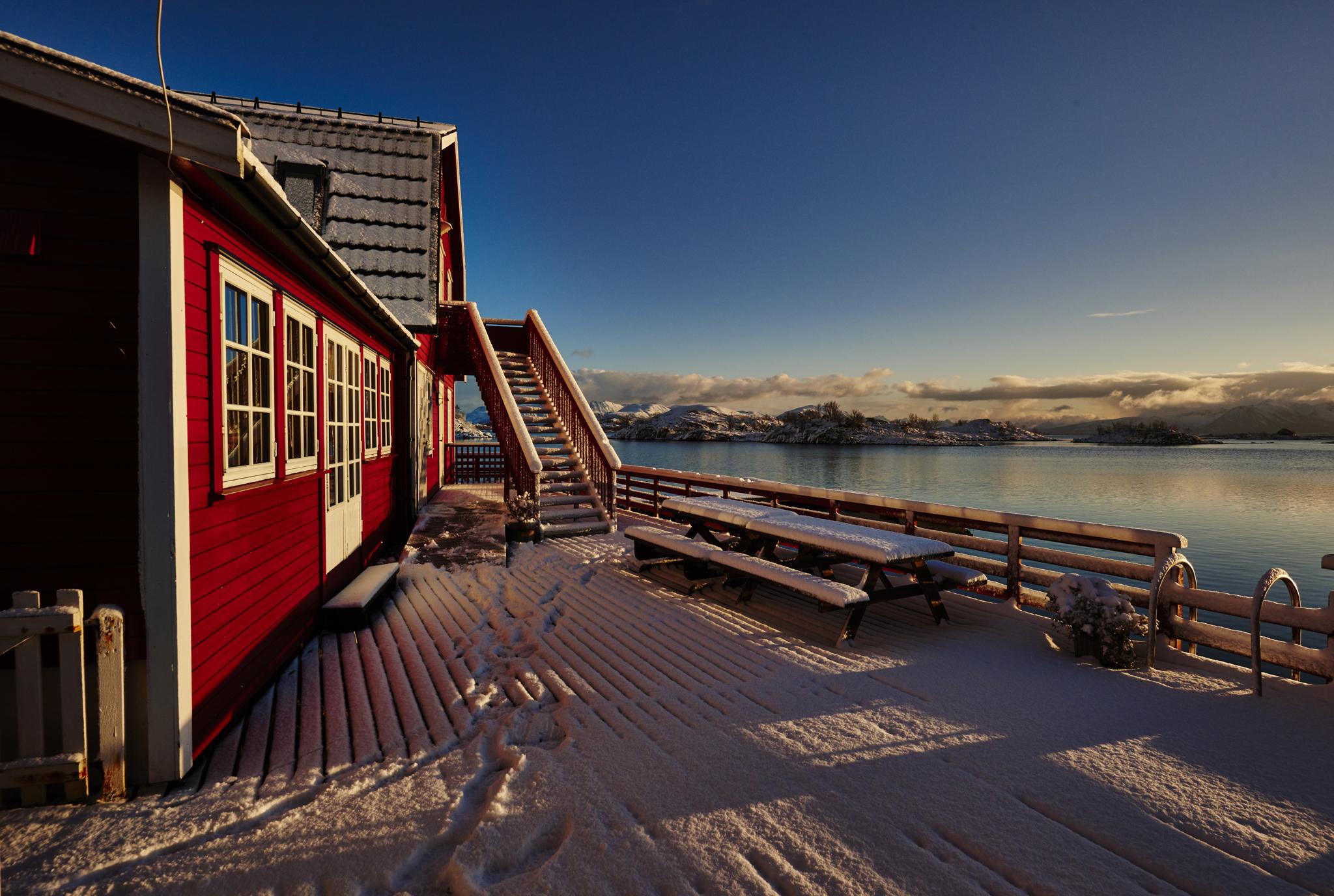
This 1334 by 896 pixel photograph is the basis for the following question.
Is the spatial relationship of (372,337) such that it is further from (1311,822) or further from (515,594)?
(1311,822)

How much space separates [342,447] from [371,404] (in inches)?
63.0

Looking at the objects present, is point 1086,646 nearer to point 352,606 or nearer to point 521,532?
point 352,606

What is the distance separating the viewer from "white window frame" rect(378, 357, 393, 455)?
7887mm

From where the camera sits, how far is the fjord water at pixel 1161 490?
65.1 feet

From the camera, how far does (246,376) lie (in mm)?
3490

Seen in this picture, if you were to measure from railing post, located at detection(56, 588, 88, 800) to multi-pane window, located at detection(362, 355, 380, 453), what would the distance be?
14.7ft

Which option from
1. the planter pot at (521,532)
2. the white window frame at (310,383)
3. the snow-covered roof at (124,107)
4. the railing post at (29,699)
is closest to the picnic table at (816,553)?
the planter pot at (521,532)

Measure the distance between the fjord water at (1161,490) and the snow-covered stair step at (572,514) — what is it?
1385 cm

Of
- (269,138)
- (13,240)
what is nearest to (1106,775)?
(13,240)

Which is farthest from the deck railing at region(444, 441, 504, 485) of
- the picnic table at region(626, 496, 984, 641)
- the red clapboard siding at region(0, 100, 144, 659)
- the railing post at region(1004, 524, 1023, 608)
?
the red clapboard siding at region(0, 100, 144, 659)

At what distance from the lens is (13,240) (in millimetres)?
2445

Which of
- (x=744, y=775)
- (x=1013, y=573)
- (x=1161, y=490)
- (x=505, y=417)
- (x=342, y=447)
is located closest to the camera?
(x=744, y=775)

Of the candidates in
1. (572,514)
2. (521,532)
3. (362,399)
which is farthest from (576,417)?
(362,399)

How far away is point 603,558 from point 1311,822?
5.96 meters
